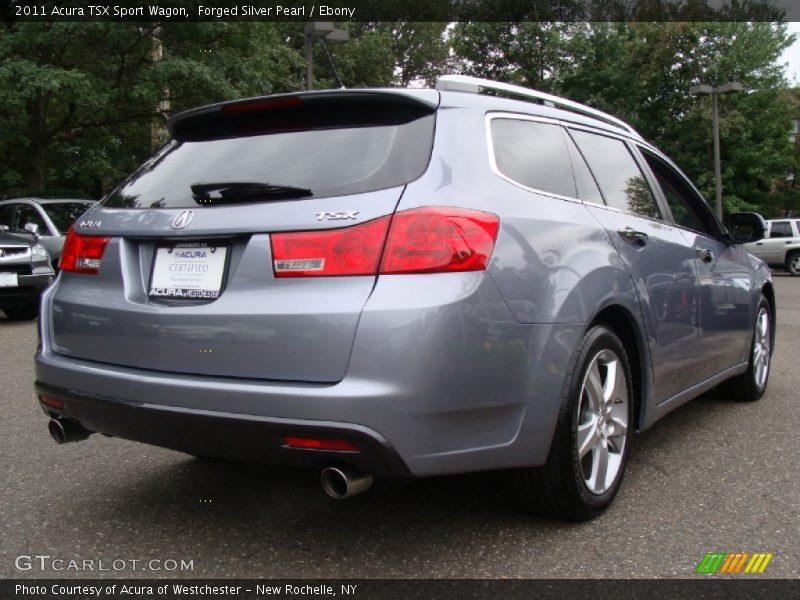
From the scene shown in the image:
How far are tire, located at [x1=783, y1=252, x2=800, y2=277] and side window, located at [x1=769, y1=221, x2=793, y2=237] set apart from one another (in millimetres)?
648

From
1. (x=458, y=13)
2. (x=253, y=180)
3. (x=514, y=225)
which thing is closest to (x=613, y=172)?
(x=514, y=225)

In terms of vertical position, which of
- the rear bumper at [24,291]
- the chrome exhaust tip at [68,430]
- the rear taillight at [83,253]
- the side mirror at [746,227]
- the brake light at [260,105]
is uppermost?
the brake light at [260,105]

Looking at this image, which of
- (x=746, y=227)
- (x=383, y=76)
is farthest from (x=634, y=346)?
(x=383, y=76)

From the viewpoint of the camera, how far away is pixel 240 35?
703 inches

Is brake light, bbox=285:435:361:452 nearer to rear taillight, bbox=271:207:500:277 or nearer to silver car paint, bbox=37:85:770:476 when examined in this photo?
silver car paint, bbox=37:85:770:476

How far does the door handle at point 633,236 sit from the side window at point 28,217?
10.6m

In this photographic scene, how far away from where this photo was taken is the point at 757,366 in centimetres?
525

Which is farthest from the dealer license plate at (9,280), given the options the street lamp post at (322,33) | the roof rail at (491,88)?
the roof rail at (491,88)

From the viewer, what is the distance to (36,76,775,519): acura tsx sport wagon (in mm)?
2367

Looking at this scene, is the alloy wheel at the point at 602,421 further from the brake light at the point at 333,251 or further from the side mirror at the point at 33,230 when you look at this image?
the side mirror at the point at 33,230

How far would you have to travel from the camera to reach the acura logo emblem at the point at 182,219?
2662 mm

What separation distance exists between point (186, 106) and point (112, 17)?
93.4 inches

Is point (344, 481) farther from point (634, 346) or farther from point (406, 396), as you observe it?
point (634, 346)

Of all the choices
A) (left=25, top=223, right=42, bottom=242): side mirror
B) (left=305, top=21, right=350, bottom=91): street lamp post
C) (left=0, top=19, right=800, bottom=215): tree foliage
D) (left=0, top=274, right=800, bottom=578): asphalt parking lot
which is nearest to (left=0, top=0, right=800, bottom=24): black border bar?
(left=0, top=19, right=800, bottom=215): tree foliage
